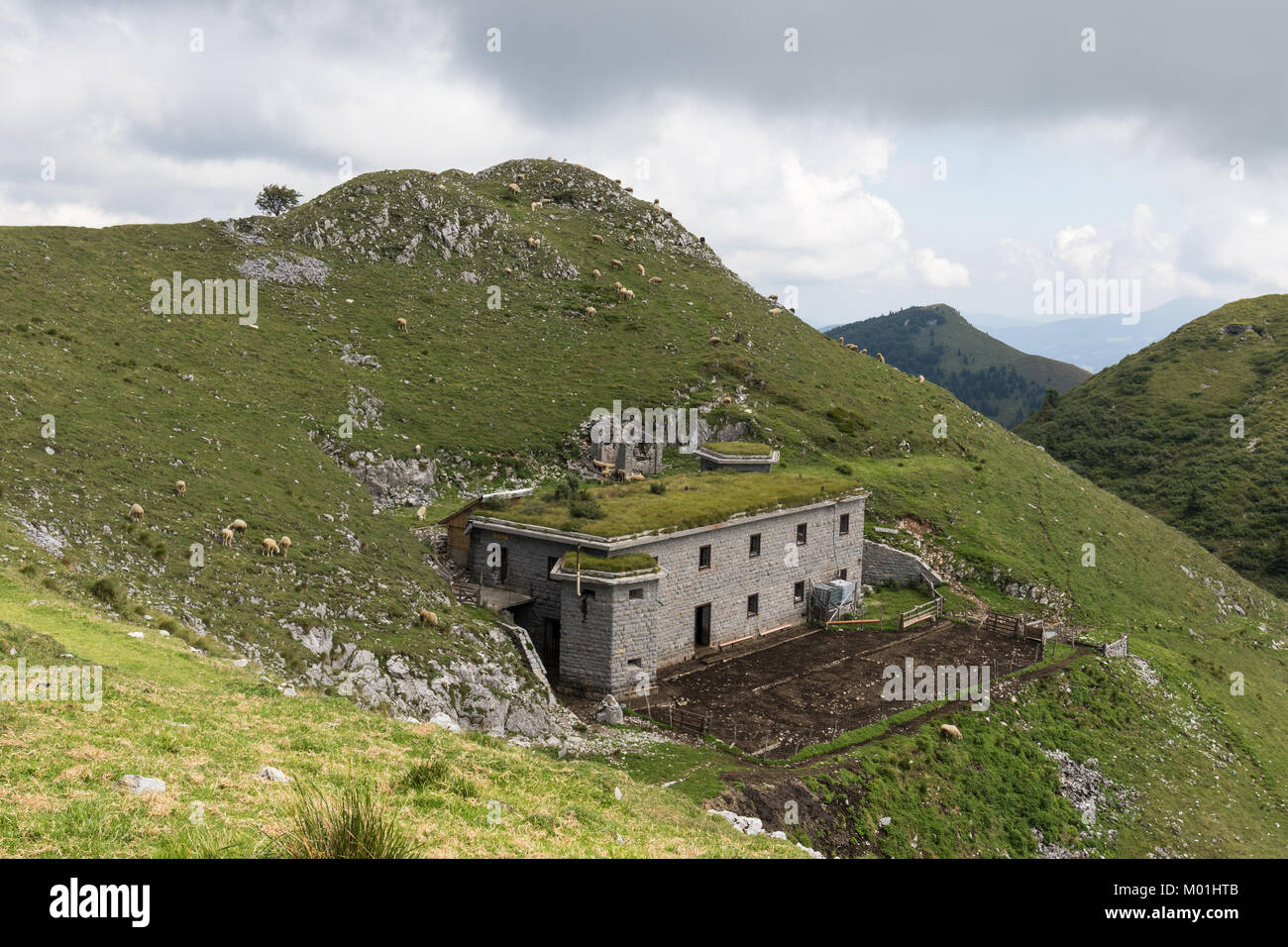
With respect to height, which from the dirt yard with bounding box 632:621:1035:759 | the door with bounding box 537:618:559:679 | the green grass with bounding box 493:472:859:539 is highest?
the green grass with bounding box 493:472:859:539

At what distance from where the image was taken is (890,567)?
57.2m

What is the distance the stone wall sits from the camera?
2232 inches

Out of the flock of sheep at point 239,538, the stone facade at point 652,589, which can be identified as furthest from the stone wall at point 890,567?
the flock of sheep at point 239,538

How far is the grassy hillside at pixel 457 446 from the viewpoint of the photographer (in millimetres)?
30391

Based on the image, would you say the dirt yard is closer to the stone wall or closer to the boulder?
the boulder

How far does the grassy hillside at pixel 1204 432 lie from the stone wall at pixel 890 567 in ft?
172

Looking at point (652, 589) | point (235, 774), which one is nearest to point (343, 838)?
point (235, 774)

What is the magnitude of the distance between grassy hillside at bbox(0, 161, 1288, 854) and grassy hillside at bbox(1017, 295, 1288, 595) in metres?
22.8

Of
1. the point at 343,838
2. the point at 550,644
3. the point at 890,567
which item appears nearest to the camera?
the point at 343,838

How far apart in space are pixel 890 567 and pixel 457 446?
3113 cm

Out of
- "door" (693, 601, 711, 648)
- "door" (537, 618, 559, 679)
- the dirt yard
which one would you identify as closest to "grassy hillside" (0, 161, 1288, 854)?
the dirt yard

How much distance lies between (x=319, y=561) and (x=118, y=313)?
30.6m

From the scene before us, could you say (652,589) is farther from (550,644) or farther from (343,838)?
(343,838)

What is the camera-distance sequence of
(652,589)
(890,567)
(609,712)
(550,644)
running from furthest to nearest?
(890,567)
(550,644)
(652,589)
(609,712)
